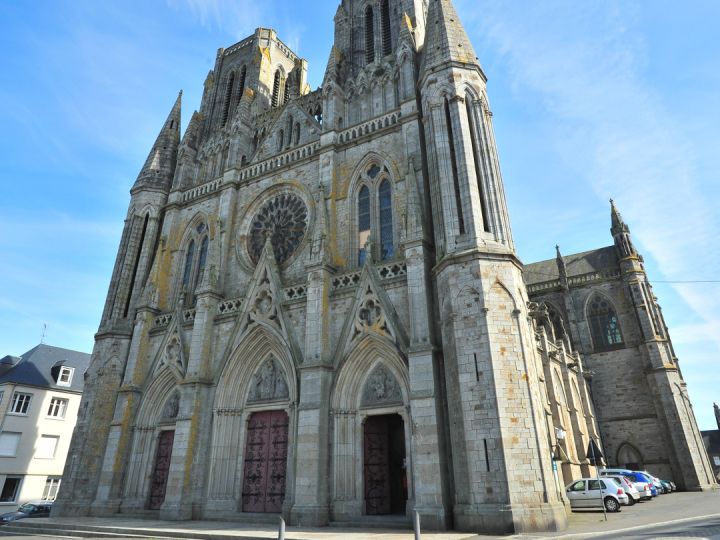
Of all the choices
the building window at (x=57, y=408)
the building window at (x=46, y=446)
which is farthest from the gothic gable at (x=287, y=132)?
the building window at (x=46, y=446)

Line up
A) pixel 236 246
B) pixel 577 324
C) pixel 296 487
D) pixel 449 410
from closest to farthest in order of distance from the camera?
pixel 449 410 → pixel 296 487 → pixel 236 246 → pixel 577 324

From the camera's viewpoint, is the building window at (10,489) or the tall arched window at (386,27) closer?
the tall arched window at (386,27)

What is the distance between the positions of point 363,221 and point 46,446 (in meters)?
24.8

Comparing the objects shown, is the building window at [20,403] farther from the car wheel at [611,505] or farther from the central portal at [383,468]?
the car wheel at [611,505]


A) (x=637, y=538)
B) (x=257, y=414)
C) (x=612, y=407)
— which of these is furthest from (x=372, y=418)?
(x=612, y=407)

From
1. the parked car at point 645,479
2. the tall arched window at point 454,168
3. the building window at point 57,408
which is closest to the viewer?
the tall arched window at point 454,168

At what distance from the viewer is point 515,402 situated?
11453 millimetres

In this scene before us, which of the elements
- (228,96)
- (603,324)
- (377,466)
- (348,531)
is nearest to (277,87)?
(228,96)

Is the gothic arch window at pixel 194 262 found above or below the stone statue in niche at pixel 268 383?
above

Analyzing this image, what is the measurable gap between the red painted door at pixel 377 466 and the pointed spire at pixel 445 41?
496 inches

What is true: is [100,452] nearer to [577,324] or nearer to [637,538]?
[637,538]

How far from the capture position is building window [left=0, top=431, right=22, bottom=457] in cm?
2584

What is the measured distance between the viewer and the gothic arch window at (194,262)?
21.6 metres

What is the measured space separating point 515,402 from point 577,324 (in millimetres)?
23235
